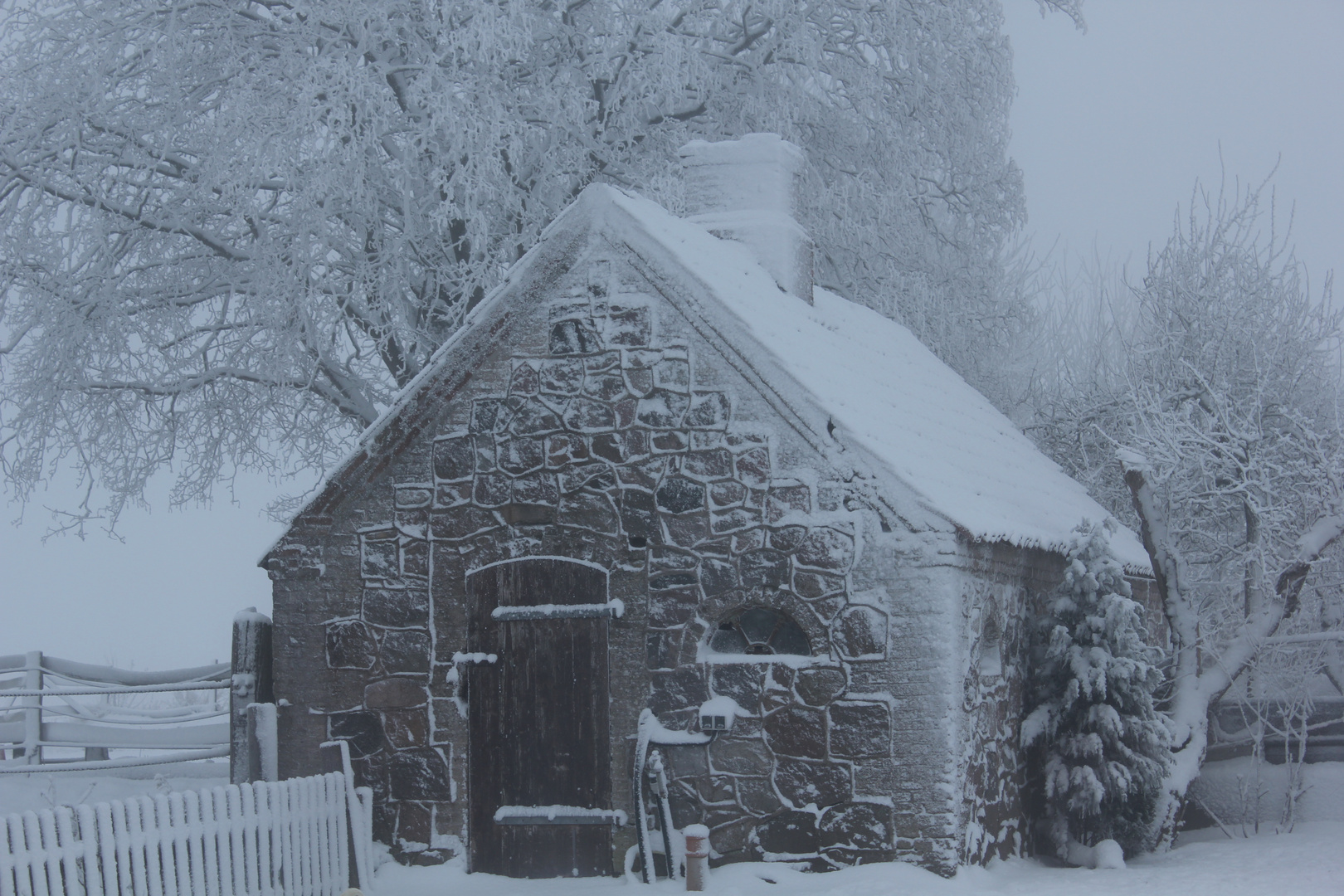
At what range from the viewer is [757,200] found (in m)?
11.6

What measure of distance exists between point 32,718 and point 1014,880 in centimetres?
1047

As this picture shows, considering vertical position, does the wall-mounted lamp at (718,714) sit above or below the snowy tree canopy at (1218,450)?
below

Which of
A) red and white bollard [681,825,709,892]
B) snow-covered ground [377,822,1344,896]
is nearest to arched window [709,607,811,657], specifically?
red and white bollard [681,825,709,892]

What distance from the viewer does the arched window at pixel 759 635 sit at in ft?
29.1

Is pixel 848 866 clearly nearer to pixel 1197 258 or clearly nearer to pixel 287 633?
pixel 287 633

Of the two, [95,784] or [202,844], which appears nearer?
[202,844]

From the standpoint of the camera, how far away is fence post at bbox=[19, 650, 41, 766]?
14.1 meters

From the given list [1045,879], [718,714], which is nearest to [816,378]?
[718,714]

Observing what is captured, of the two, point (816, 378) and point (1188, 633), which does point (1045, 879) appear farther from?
point (816, 378)

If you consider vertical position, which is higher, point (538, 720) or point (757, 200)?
point (757, 200)

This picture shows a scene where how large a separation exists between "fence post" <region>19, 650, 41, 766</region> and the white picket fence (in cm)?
618

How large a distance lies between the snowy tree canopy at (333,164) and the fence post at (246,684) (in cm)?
447

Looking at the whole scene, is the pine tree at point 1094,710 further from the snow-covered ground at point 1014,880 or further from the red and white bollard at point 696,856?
the red and white bollard at point 696,856

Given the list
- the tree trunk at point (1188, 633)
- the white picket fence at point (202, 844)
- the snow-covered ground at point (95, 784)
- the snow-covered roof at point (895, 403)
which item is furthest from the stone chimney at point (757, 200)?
the snow-covered ground at point (95, 784)
